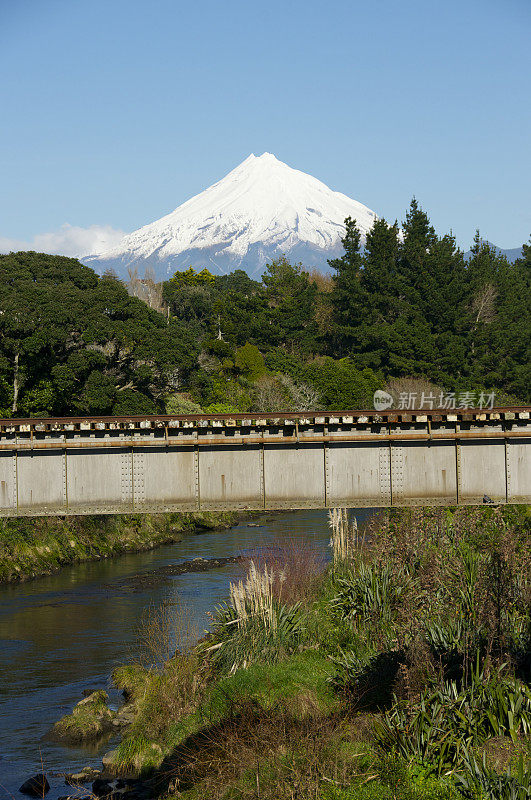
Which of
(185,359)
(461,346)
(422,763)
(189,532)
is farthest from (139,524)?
(461,346)

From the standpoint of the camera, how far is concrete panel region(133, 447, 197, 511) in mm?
27125

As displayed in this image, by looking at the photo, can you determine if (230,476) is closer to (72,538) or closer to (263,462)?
(263,462)

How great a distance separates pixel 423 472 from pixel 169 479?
8.11 meters

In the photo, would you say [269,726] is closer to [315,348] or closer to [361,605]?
[361,605]

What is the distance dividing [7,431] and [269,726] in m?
14.2

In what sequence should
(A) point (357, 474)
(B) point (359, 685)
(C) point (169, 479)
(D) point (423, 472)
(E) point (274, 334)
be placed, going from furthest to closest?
1. (E) point (274, 334)
2. (C) point (169, 479)
3. (A) point (357, 474)
4. (D) point (423, 472)
5. (B) point (359, 685)

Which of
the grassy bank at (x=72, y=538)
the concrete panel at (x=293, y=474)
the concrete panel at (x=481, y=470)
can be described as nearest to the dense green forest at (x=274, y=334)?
the grassy bank at (x=72, y=538)

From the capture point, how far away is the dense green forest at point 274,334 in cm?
5384

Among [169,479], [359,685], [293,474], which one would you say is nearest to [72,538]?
[169,479]

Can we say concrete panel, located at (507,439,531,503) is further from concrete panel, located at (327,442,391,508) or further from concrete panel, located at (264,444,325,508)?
concrete panel, located at (264,444,325,508)

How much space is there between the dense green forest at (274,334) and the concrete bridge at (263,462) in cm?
2502

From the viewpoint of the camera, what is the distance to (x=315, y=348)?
98125mm

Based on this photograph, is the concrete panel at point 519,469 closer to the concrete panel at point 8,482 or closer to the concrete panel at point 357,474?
the concrete panel at point 357,474

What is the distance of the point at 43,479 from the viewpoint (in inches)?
1080
